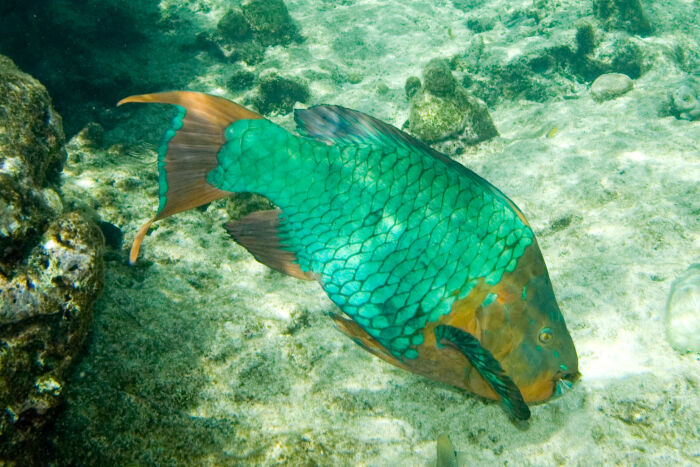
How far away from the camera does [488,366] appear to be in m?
1.40

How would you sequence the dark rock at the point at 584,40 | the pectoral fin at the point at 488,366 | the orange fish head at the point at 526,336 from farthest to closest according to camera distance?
the dark rock at the point at 584,40
the orange fish head at the point at 526,336
the pectoral fin at the point at 488,366

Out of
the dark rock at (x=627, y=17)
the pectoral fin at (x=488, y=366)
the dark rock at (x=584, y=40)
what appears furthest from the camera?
the dark rock at (x=627, y=17)

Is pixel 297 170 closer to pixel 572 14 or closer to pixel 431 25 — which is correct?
pixel 431 25

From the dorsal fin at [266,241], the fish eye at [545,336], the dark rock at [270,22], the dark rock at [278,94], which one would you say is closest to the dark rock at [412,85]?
the dark rock at [278,94]

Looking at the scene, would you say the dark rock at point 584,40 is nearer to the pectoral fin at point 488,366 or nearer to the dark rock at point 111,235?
the pectoral fin at point 488,366

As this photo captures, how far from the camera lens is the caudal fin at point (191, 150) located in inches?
61.2

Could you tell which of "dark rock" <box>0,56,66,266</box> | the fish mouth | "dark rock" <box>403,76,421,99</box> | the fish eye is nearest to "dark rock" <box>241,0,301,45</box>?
"dark rock" <box>403,76,421,99</box>

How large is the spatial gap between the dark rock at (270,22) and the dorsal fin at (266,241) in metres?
8.44

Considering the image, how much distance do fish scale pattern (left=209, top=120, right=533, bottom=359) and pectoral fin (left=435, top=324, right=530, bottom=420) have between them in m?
0.11

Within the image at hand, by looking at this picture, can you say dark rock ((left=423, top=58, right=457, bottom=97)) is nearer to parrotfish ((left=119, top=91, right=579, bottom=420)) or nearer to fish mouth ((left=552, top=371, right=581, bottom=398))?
parrotfish ((left=119, top=91, right=579, bottom=420))

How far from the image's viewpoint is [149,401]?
6.24 feet

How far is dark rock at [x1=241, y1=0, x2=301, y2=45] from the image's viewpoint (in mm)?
8719

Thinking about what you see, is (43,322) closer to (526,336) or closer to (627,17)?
(526,336)

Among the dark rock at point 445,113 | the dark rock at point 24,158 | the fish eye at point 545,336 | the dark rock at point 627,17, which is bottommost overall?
the dark rock at point 445,113
